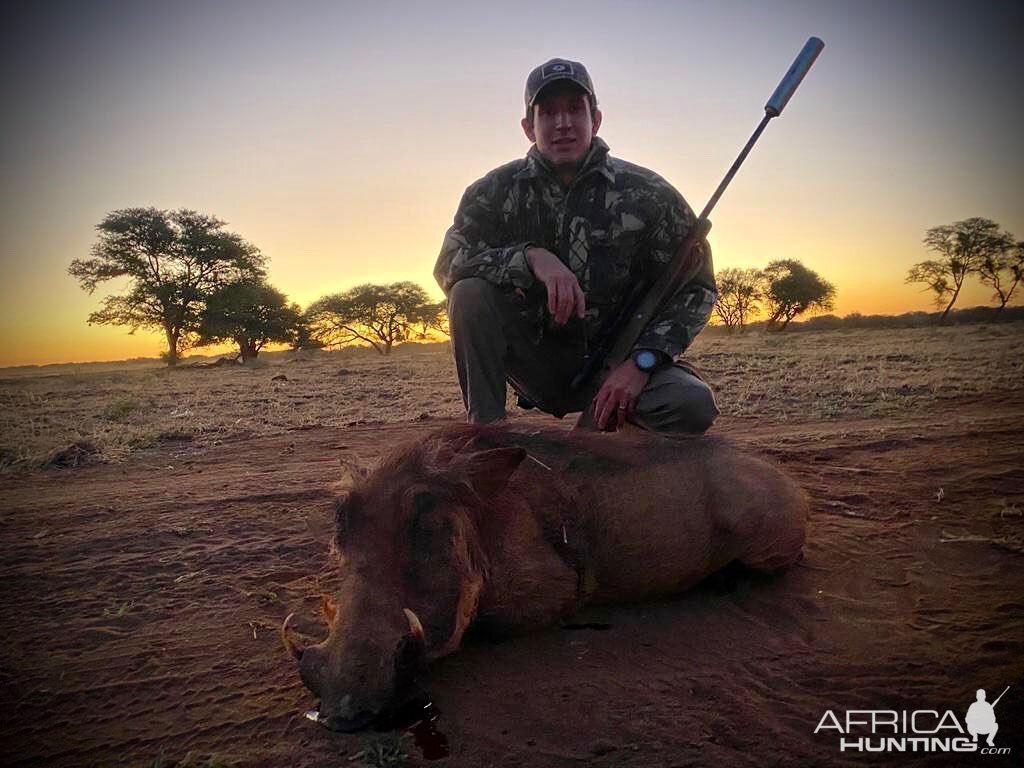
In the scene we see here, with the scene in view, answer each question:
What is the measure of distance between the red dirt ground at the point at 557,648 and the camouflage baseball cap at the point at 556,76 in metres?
2.81

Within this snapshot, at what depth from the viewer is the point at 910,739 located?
1764 mm

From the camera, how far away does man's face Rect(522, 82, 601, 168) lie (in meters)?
3.75

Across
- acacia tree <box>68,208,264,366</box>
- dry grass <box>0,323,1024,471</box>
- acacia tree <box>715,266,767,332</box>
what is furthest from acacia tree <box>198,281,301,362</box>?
acacia tree <box>715,266,767,332</box>

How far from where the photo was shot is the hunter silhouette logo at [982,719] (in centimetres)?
175

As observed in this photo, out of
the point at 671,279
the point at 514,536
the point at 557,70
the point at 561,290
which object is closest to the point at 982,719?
the point at 514,536

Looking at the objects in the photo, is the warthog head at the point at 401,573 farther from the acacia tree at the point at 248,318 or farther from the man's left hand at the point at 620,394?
the acacia tree at the point at 248,318

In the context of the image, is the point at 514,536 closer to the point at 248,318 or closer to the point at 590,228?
the point at 590,228

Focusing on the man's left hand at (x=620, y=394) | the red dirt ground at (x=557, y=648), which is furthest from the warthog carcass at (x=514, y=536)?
the man's left hand at (x=620, y=394)

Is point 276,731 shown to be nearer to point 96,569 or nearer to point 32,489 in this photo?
point 96,569

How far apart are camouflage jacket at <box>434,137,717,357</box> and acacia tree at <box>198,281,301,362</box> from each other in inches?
1079

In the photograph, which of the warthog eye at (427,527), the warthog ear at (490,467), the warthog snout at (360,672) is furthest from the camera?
the warthog ear at (490,467)

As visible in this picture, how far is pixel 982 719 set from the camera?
1.79 meters

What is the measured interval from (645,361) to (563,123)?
59.0 inches

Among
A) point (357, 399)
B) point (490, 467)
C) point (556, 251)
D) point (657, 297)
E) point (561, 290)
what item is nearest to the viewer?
point (490, 467)
